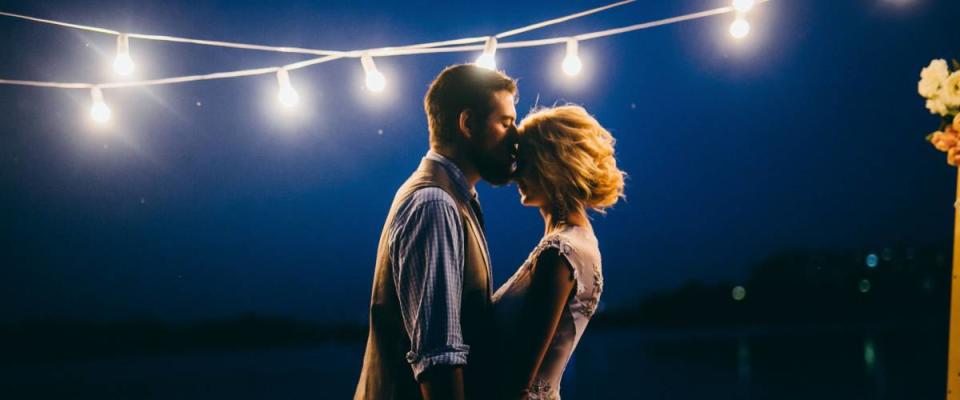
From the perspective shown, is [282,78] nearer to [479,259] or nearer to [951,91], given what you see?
[479,259]

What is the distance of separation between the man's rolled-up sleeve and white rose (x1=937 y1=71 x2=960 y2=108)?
318 cm

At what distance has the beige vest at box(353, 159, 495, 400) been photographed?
1.83 metres

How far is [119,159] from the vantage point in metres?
31.4

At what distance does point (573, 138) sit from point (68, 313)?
168 feet

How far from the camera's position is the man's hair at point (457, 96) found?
2.03 m

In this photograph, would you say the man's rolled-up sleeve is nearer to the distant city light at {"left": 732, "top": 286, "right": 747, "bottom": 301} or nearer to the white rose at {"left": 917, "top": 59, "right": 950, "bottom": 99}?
the white rose at {"left": 917, "top": 59, "right": 950, "bottom": 99}

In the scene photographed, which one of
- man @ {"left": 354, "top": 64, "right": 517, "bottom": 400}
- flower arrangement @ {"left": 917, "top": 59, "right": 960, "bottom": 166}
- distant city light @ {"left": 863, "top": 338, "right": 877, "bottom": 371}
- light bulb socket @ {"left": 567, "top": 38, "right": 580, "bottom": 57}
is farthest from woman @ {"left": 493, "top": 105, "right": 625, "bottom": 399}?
distant city light @ {"left": 863, "top": 338, "right": 877, "bottom": 371}

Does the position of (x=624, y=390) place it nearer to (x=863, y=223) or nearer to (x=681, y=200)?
(x=681, y=200)

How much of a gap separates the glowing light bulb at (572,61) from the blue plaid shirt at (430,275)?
2.98m

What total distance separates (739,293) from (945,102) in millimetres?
85012

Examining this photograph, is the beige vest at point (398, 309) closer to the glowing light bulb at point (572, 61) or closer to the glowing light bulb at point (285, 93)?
the glowing light bulb at point (572, 61)

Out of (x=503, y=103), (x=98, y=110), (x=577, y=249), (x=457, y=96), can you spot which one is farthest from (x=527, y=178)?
(x=98, y=110)

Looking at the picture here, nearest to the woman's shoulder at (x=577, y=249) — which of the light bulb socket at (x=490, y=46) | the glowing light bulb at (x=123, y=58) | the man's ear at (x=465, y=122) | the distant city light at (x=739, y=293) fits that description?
the man's ear at (x=465, y=122)

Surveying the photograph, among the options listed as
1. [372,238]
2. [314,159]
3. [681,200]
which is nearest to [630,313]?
[681,200]
